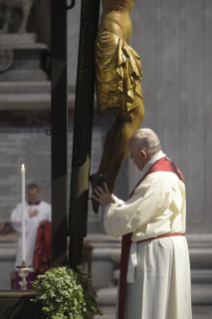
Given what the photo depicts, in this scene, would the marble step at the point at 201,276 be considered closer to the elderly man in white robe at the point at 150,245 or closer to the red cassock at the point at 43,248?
the red cassock at the point at 43,248

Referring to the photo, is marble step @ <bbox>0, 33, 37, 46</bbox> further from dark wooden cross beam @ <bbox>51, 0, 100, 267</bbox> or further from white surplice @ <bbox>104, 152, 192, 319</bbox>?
white surplice @ <bbox>104, 152, 192, 319</bbox>

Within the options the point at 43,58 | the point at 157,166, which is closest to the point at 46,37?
the point at 43,58

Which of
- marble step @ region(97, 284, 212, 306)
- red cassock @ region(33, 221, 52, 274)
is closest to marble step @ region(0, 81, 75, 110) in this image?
red cassock @ region(33, 221, 52, 274)

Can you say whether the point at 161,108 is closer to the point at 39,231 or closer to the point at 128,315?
the point at 39,231

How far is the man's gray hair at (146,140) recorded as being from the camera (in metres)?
3.78

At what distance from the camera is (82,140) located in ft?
12.2

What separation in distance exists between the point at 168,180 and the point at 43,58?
4.94 m

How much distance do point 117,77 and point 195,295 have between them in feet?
13.2

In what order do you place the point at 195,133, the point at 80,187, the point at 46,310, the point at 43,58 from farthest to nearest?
the point at 43,58 < the point at 195,133 < the point at 80,187 < the point at 46,310

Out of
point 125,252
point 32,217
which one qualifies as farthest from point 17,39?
point 125,252

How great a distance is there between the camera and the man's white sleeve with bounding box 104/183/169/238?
368 centimetres

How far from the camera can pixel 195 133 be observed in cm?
750

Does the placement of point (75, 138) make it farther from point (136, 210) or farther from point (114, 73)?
point (136, 210)

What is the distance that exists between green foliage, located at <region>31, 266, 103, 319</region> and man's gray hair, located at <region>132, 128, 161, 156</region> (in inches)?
35.9
